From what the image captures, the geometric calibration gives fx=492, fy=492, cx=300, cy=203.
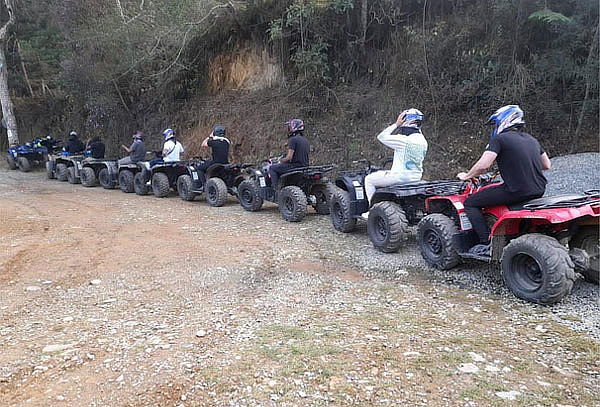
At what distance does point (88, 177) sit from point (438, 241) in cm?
1197

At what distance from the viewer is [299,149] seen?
8875 mm

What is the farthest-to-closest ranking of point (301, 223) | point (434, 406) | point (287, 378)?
point (301, 223)
point (287, 378)
point (434, 406)

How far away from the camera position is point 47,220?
29.6ft

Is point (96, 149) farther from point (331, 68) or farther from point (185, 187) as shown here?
point (331, 68)

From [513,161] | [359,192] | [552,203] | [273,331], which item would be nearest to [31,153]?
[359,192]

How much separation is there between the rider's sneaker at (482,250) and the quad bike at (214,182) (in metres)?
6.10

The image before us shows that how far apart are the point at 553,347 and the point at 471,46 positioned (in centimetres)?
986

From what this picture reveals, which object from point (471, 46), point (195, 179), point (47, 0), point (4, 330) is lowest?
point (4, 330)

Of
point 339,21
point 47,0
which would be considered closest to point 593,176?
point 339,21

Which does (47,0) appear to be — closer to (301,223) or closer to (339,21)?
(339,21)

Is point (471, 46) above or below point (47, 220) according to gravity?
above

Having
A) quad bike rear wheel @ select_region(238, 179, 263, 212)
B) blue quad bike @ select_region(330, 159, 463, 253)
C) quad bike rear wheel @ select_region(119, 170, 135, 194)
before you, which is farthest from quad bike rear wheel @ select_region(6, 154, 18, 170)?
blue quad bike @ select_region(330, 159, 463, 253)

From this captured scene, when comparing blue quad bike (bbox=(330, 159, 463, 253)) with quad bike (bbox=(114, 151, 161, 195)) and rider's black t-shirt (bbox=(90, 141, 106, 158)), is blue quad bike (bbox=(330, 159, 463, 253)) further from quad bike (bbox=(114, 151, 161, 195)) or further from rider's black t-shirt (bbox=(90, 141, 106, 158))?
rider's black t-shirt (bbox=(90, 141, 106, 158))

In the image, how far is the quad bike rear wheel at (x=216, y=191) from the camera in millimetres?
10406
